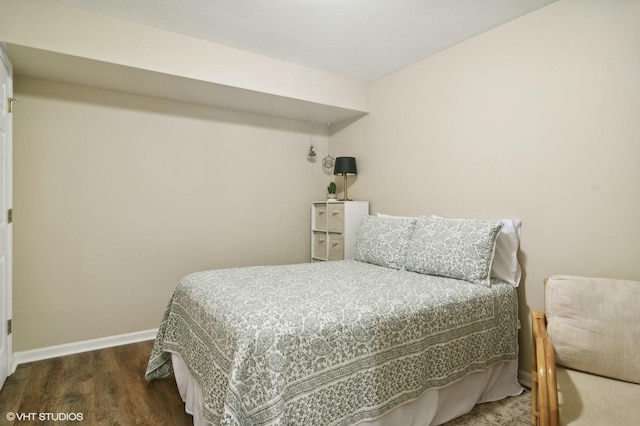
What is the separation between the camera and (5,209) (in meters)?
2.27

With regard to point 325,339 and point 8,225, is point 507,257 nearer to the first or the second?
point 325,339

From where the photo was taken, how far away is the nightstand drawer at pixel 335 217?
3.50 m

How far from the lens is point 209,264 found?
337 centimetres

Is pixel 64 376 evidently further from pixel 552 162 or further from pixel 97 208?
pixel 552 162

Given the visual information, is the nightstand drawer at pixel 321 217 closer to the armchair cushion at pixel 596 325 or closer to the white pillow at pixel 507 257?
the white pillow at pixel 507 257

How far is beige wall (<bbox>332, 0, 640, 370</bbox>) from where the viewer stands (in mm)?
1910

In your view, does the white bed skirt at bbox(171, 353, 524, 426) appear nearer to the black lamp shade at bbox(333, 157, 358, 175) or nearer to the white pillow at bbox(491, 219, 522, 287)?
A: the white pillow at bbox(491, 219, 522, 287)

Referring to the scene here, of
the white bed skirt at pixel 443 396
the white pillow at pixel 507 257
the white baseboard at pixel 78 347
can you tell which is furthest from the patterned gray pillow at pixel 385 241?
the white baseboard at pixel 78 347

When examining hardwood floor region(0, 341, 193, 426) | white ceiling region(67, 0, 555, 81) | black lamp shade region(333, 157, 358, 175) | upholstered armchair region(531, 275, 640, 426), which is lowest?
hardwood floor region(0, 341, 193, 426)

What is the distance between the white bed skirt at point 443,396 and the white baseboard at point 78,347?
46.8 inches

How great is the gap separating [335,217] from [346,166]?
566mm

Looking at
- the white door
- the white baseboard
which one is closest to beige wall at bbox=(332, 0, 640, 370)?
the white baseboard

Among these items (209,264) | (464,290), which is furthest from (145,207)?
(464,290)

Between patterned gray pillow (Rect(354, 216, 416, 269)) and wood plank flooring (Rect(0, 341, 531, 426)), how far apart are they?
3.59ft
